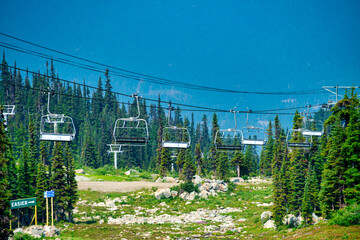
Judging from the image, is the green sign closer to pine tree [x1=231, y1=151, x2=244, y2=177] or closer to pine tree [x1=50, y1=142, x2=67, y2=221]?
pine tree [x1=50, y1=142, x2=67, y2=221]

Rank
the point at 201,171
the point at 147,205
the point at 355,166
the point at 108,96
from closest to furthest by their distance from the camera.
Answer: the point at 355,166
the point at 147,205
the point at 201,171
the point at 108,96

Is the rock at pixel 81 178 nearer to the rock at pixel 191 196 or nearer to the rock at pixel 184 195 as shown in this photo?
the rock at pixel 184 195

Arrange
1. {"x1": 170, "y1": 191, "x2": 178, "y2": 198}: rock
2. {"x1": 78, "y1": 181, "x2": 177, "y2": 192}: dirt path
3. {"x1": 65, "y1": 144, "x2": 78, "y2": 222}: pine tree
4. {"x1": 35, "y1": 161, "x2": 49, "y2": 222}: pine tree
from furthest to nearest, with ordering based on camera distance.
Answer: {"x1": 78, "y1": 181, "x2": 177, "y2": 192}: dirt path → {"x1": 170, "y1": 191, "x2": 178, "y2": 198}: rock → {"x1": 65, "y1": 144, "x2": 78, "y2": 222}: pine tree → {"x1": 35, "y1": 161, "x2": 49, "y2": 222}: pine tree

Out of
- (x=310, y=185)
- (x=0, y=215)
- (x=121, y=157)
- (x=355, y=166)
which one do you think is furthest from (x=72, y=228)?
(x=121, y=157)

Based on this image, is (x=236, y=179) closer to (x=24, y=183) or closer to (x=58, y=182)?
(x=58, y=182)

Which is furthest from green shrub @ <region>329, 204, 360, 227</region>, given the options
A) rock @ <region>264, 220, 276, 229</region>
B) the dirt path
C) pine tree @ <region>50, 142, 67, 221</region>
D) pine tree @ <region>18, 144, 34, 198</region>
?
the dirt path

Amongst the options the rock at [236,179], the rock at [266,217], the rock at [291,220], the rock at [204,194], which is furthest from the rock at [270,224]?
the rock at [236,179]

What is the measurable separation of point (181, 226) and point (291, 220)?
57.1ft

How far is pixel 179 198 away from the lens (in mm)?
78562

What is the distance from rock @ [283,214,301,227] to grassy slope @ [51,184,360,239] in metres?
2.74

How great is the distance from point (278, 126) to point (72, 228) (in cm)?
8701

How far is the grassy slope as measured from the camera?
4029cm

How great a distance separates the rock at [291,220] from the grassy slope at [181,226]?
2744mm

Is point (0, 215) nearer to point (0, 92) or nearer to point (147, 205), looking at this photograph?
point (147, 205)
